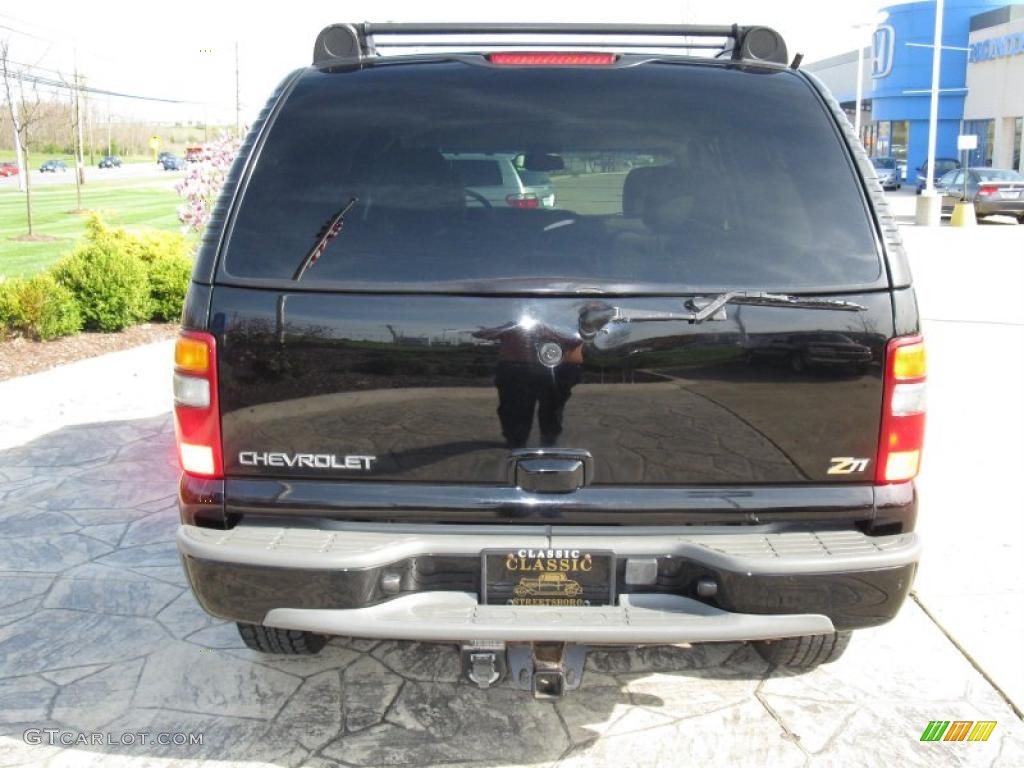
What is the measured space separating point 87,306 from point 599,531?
8699 mm

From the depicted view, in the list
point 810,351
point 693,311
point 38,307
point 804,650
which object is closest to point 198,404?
point 693,311

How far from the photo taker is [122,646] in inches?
148

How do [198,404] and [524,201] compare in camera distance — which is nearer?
[198,404]

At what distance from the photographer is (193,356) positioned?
267 centimetres

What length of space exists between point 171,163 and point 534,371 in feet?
A: 255

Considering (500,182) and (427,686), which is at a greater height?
(500,182)

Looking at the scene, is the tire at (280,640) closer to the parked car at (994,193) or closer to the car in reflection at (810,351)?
the car in reflection at (810,351)

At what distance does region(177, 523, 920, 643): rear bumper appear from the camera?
101 inches

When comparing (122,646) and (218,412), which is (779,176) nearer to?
(218,412)

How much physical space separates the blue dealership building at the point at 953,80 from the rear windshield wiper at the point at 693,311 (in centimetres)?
4623

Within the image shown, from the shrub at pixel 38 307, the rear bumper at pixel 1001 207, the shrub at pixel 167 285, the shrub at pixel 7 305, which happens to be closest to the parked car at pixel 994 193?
the rear bumper at pixel 1001 207

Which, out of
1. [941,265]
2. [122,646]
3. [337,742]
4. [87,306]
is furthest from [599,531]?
[941,265]

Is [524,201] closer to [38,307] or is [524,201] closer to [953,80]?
[38,307]

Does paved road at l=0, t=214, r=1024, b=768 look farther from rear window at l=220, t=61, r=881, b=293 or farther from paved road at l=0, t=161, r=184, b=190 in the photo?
paved road at l=0, t=161, r=184, b=190
